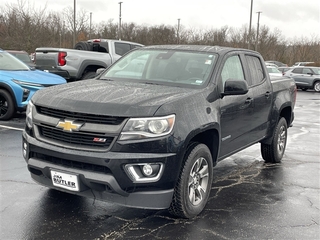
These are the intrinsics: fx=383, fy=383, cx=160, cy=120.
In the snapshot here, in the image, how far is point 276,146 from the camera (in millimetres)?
6250

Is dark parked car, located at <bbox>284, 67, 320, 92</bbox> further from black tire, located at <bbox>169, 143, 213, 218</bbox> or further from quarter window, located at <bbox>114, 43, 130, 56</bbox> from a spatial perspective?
black tire, located at <bbox>169, 143, 213, 218</bbox>

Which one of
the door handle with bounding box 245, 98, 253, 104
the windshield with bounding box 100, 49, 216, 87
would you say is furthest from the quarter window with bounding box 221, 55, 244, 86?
the door handle with bounding box 245, 98, 253, 104

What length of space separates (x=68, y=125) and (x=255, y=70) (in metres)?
3.20

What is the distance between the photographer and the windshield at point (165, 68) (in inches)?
177

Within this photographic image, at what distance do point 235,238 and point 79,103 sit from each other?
192 centimetres

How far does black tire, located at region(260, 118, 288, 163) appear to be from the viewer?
20.4 feet

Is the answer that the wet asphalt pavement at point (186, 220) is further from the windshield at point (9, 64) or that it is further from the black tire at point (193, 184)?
the windshield at point (9, 64)

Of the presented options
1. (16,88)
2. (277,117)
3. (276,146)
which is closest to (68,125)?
(277,117)

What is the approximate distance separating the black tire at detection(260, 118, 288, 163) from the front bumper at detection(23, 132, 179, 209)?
3.16 meters

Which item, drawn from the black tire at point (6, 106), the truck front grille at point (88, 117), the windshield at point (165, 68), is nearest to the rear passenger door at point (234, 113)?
the windshield at point (165, 68)

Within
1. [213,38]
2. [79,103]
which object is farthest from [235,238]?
[213,38]

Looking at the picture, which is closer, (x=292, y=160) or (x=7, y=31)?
(x=292, y=160)

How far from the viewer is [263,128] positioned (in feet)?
18.6

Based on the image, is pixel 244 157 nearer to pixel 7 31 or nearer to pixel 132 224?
pixel 132 224
